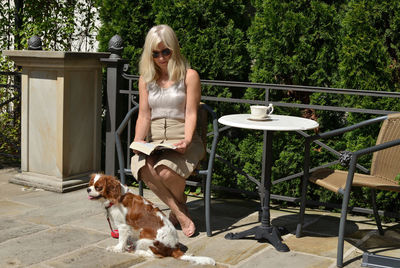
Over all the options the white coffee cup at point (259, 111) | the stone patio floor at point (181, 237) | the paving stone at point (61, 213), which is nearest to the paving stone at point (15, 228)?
the stone patio floor at point (181, 237)

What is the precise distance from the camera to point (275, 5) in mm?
5254

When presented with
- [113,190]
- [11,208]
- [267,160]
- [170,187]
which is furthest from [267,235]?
[11,208]

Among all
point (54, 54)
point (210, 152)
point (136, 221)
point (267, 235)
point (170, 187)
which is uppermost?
point (54, 54)

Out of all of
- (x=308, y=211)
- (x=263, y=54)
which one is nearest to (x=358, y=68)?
(x=263, y=54)

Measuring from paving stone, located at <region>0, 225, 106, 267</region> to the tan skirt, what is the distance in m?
0.62

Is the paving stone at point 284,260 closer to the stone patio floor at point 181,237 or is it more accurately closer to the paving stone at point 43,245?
the stone patio floor at point 181,237

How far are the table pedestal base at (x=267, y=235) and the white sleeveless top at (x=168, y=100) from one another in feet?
3.26

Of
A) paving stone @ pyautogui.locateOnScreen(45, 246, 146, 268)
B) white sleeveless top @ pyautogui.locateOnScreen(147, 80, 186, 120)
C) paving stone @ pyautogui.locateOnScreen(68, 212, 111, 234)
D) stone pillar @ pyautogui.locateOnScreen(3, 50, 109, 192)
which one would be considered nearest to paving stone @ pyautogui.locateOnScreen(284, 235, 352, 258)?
paving stone @ pyautogui.locateOnScreen(45, 246, 146, 268)

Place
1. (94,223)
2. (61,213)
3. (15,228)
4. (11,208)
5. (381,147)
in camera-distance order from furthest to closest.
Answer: (11,208)
(61,213)
(94,223)
(15,228)
(381,147)

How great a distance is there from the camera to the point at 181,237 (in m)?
4.29

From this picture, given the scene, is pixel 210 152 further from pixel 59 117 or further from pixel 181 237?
pixel 59 117

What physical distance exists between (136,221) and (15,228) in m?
1.18

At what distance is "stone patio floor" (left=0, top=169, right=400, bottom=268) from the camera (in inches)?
149

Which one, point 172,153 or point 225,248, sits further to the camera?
point 172,153
